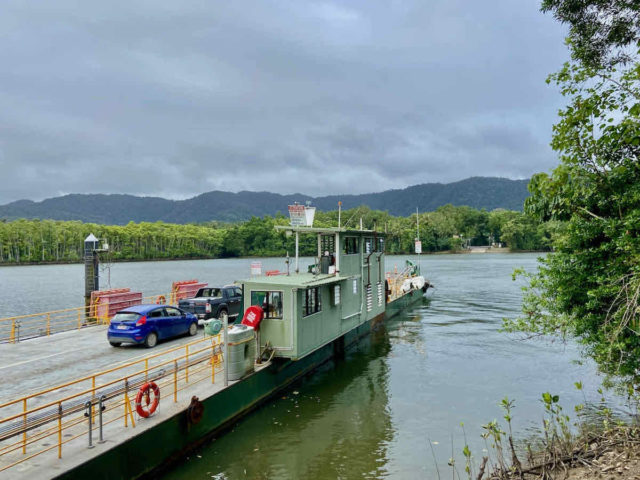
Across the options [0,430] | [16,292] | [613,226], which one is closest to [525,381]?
[613,226]

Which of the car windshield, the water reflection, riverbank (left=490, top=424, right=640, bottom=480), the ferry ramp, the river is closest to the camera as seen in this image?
riverbank (left=490, top=424, right=640, bottom=480)

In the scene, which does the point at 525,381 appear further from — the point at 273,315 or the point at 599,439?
the point at 273,315

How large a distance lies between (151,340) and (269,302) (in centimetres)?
549

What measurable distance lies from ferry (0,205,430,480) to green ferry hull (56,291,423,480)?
0.02m

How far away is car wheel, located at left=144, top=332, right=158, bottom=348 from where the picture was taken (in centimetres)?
1752

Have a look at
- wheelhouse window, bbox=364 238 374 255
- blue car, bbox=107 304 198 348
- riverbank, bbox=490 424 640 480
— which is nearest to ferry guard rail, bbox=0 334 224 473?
blue car, bbox=107 304 198 348

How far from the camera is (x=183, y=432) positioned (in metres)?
11.1

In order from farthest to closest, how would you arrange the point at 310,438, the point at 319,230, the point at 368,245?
1. the point at 368,245
2. the point at 319,230
3. the point at 310,438

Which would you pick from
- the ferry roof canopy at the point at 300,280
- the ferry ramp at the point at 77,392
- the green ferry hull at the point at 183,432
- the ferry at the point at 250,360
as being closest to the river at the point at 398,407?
the green ferry hull at the point at 183,432

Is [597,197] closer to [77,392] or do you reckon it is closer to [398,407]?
[398,407]

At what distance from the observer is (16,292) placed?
58.3m

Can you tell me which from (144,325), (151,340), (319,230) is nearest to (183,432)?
(144,325)

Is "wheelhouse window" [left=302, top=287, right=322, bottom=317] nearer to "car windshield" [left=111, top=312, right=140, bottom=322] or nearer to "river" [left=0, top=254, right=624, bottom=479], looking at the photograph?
"river" [left=0, top=254, right=624, bottom=479]

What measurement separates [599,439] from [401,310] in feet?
89.0
